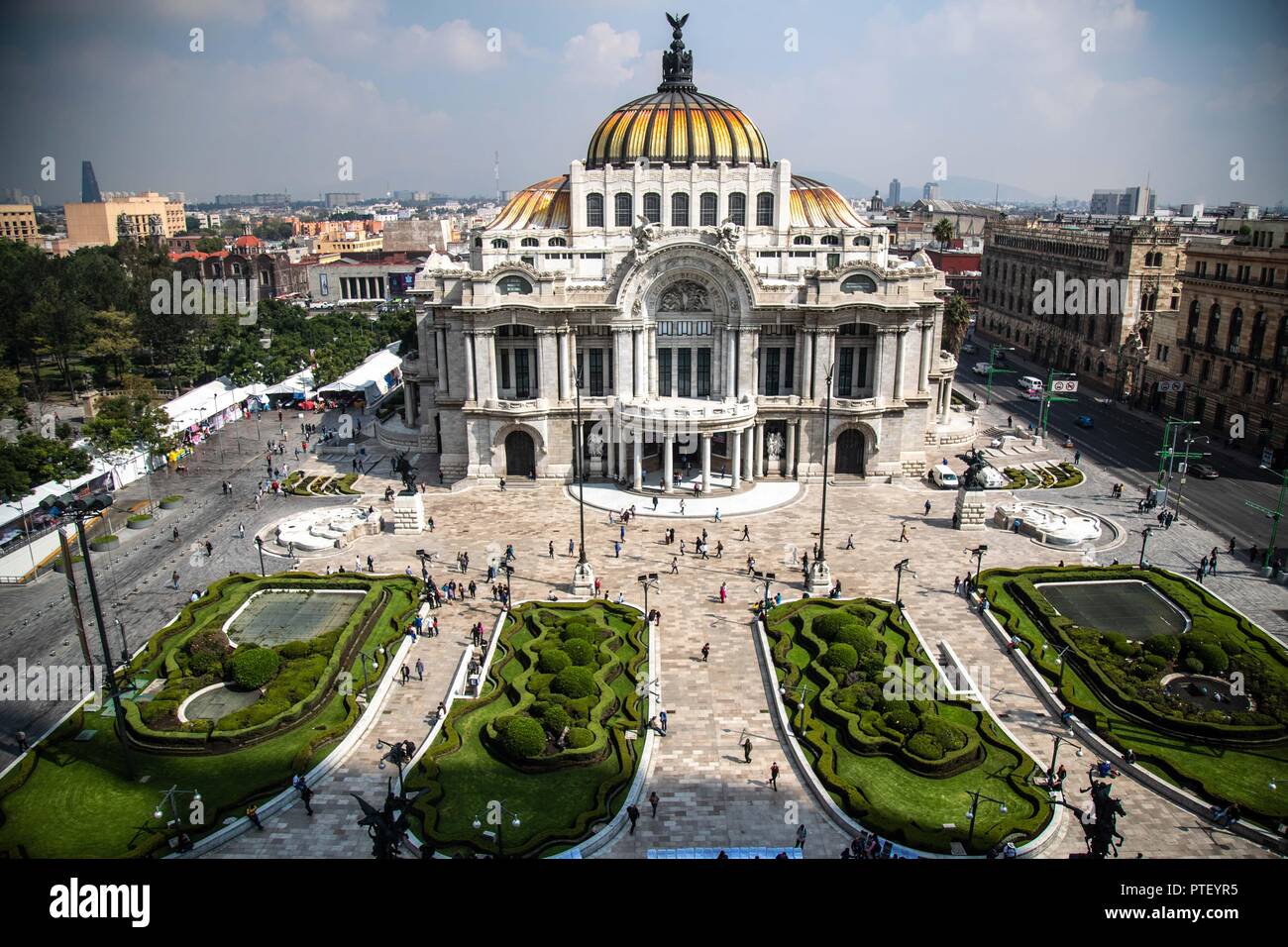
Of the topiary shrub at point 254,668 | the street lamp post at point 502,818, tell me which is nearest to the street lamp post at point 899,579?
the street lamp post at point 502,818

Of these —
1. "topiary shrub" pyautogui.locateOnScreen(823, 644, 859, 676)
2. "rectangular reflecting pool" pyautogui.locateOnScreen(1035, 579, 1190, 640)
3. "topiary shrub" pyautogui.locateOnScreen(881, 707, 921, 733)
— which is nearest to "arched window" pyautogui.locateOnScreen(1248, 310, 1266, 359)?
"rectangular reflecting pool" pyautogui.locateOnScreen(1035, 579, 1190, 640)

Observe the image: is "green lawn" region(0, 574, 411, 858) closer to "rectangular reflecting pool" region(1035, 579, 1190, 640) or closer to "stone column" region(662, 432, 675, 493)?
"stone column" region(662, 432, 675, 493)

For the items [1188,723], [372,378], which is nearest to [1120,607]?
[1188,723]

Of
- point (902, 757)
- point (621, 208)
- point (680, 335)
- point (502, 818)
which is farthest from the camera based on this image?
point (621, 208)

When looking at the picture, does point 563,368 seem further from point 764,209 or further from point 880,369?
point 880,369
